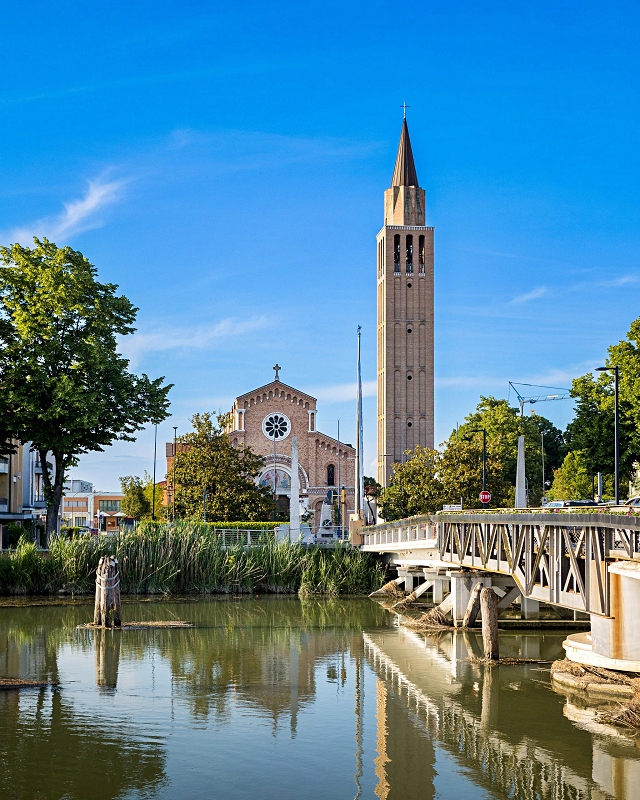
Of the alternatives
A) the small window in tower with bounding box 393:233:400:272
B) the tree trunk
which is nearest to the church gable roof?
the small window in tower with bounding box 393:233:400:272

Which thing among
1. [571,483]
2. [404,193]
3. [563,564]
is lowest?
[563,564]

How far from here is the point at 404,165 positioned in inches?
4188

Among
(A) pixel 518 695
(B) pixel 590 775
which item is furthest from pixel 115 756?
(A) pixel 518 695

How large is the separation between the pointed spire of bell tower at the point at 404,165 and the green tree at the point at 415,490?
5035cm

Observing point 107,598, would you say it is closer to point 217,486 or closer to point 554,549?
point 554,549

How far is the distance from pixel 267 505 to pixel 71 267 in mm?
22522

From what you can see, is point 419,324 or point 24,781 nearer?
point 24,781

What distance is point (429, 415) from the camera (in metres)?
99.3

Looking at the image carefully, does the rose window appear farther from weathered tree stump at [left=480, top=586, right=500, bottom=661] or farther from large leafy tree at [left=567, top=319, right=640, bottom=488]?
weathered tree stump at [left=480, top=586, right=500, bottom=661]

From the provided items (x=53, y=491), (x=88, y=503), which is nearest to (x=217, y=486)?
(x=53, y=491)

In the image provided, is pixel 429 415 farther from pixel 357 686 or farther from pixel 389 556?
pixel 357 686

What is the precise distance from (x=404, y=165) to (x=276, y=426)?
105 feet

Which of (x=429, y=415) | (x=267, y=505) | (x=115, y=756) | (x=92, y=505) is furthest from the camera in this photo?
(x=92, y=505)

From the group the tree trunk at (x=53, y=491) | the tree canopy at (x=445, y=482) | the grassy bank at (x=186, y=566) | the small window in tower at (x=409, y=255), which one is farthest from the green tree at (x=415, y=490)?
the small window in tower at (x=409, y=255)
